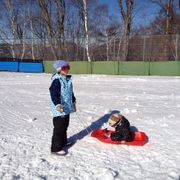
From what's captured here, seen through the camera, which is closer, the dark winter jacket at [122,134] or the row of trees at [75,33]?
the dark winter jacket at [122,134]

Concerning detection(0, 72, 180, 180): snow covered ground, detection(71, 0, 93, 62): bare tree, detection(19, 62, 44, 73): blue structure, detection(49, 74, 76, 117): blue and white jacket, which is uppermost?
detection(71, 0, 93, 62): bare tree

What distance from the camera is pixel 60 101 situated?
5570 mm

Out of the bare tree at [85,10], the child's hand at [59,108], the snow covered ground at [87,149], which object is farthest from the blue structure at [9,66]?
the child's hand at [59,108]

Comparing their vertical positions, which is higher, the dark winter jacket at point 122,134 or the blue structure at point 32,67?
the blue structure at point 32,67

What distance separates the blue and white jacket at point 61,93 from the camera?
18.1 feet

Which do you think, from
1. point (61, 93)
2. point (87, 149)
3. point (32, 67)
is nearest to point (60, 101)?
point (61, 93)

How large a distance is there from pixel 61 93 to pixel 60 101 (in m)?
0.15

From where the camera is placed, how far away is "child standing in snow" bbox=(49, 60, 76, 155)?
18.1 ft

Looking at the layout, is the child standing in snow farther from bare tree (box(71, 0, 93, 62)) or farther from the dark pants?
bare tree (box(71, 0, 93, 62))

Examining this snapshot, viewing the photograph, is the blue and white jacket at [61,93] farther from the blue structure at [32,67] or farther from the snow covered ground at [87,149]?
the blue structure at [32,67]

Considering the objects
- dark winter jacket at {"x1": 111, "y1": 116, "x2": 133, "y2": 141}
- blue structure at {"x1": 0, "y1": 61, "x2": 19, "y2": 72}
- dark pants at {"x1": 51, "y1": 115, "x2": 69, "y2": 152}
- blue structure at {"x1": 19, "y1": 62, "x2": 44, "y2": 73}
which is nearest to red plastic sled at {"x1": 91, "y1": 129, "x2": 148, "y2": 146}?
dark winter jacket at {"x1": 111, "y1": 116, "x2": 133, "y2": 141}

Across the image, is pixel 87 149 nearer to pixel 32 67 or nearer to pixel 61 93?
pixel 61 93

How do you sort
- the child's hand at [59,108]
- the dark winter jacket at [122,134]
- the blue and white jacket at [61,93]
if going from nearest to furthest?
the child's hand at [59,108], the blue and white jacket at [61,93], the dark winter jacket at [122,134]

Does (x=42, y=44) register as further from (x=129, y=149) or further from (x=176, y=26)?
(x=129, y=149)
